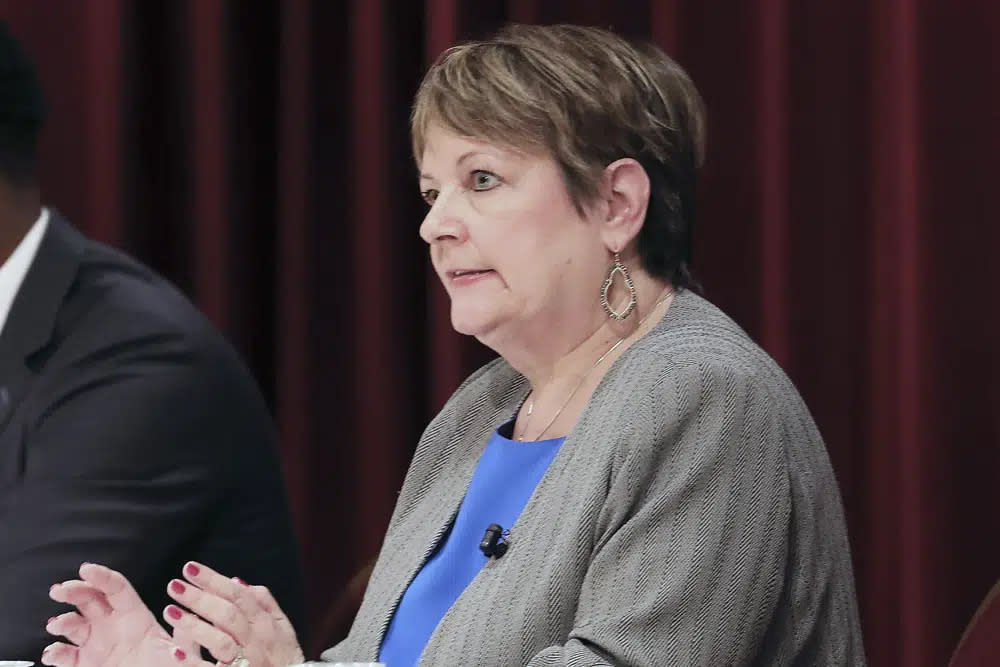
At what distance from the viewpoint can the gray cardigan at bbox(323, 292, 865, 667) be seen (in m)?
1.42

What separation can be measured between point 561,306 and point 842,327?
2.61ft

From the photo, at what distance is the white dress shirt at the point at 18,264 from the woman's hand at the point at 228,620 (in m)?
0.69

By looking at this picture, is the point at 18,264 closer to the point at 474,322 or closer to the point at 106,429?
the point at 106,429

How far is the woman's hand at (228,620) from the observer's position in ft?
4.97

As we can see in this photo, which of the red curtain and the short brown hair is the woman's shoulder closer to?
the short brown hair

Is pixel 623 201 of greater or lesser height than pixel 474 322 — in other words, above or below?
above

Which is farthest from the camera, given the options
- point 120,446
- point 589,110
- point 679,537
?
point 120,446

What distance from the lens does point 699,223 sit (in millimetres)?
2449

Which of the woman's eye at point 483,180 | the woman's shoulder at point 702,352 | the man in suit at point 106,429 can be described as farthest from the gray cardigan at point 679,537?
the man in suit at point 106,429

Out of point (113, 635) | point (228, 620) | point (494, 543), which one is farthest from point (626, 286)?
point (113, 635)

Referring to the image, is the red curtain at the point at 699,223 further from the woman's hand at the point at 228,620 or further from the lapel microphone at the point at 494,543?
the woman's hand at the point at 228,620

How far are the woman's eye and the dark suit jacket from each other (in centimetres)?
57

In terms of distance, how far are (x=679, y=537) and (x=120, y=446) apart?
88 centimetres

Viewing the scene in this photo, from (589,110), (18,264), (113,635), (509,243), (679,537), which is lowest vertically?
(113,635)
